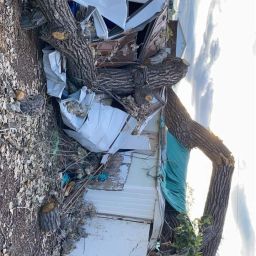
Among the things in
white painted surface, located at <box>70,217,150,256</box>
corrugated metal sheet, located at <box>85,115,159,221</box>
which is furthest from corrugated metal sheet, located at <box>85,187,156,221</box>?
white painted surface, located at <box>70,217,150,256</box>

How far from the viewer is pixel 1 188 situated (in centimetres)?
448

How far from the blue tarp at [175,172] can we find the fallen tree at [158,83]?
0.43 feet

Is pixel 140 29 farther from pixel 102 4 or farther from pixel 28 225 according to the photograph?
pixel 28 225

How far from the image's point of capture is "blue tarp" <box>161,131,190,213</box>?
24.5 ft

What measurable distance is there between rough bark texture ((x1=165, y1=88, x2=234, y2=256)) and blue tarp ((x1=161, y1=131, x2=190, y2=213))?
0.42ft

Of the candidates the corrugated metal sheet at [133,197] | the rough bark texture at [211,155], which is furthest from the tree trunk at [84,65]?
the corrugated metal sheet at [133,197]

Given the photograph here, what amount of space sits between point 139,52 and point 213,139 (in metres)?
2.11

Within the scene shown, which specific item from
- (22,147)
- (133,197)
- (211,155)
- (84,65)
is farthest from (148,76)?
(22,147)

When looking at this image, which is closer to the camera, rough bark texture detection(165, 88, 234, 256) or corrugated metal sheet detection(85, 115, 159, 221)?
corrugated metal sheet detection(85, 115, 159, 221)

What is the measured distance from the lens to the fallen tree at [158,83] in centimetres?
519

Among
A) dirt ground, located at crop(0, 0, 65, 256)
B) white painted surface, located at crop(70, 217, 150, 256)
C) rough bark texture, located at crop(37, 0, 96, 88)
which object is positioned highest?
rough bark texture, located at crop(37, 0, 96, 88)

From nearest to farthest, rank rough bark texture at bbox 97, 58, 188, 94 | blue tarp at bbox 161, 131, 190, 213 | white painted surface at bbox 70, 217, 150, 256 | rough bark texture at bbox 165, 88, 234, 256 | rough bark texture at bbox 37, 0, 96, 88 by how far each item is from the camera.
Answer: rough bark texture at bbox 37, 0, 96, 88, rough bark texture at bbox 97, 58, 188, 94, white painted surface at bbox 70, 217, 150, 256, blue tarp at bbox 161, 131, 190, 213, rough bark texture at bbox 165, 88, 234, 256

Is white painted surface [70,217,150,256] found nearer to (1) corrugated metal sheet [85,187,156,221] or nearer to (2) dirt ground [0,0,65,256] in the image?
(1) corrugated metal sheet [85,187,156,221]

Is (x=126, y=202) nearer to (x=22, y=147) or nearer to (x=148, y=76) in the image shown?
(x=148, y=76)
